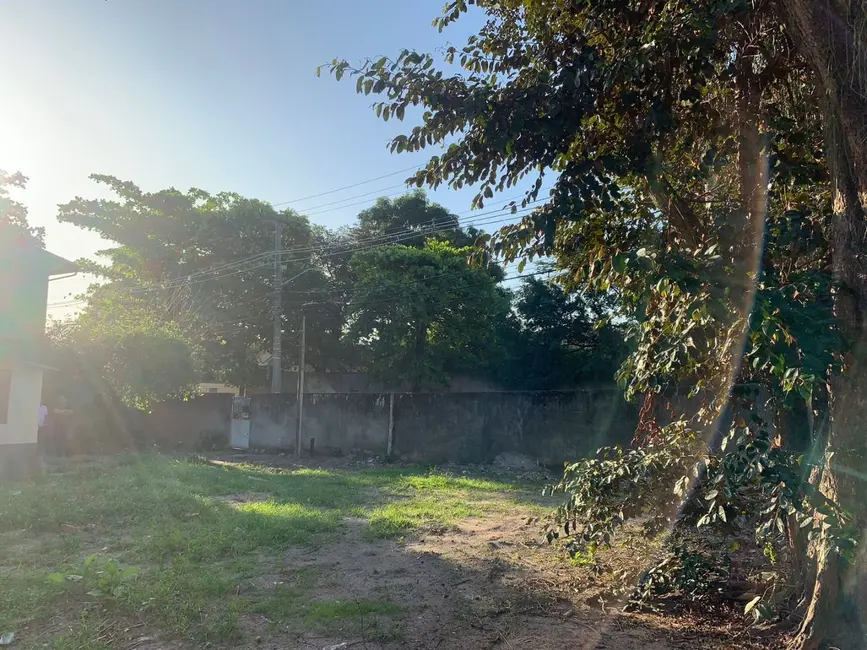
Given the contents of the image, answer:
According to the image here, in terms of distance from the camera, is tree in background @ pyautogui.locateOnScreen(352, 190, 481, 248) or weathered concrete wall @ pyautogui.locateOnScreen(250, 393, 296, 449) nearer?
weathered concrete wall @ pyautogui.locateOnScreen(250, 393, 296, 449)

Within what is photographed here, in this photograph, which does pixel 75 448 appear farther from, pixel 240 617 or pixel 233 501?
pixel 240 617

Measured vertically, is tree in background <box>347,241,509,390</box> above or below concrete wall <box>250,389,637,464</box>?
above

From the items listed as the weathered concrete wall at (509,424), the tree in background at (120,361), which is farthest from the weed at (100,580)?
the tree in background at (120,361)

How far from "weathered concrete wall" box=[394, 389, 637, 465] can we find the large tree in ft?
24.9

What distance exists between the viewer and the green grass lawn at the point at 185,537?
3627 mm

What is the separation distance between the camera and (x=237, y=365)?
21.3 m

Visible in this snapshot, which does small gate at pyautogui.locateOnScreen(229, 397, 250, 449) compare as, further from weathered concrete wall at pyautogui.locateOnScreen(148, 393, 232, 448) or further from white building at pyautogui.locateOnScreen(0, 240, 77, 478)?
white building at pyautogui.locateOnScreen(0, 240, 77, 478)

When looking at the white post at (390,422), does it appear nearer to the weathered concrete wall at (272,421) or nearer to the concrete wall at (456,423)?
the concrete wall at (456,423)

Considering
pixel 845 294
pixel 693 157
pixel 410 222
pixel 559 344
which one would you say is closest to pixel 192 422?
pixel 410 222

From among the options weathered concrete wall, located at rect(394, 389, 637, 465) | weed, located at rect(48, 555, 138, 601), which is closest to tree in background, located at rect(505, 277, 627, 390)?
weathered concrete wall, located at rect(394, 389, 637, 465)

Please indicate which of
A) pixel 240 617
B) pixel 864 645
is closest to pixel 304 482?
pixel 240 617

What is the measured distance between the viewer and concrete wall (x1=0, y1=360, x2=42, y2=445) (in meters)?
10.5

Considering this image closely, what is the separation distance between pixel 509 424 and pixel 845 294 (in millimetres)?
10338

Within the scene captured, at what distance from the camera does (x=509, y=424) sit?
12.9 metres
